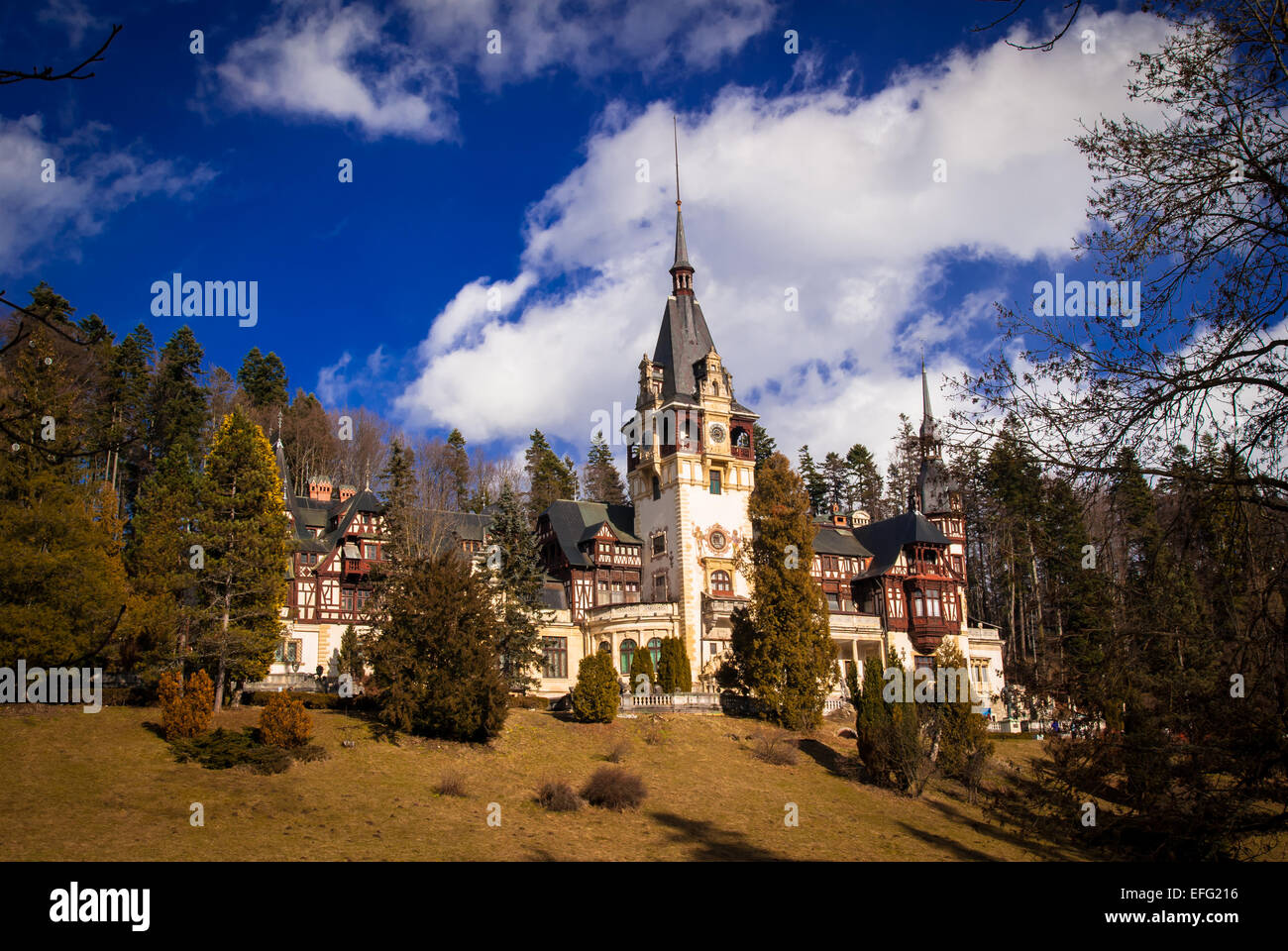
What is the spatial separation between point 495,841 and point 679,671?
22.0 m

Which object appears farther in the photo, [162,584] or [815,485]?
[815,485]

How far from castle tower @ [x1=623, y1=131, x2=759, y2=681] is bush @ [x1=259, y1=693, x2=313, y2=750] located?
2406 centimetres

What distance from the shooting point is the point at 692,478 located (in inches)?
2074

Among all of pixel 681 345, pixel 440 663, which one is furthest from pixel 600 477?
pixel 440 663

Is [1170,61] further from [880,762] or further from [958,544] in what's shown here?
[958,544]

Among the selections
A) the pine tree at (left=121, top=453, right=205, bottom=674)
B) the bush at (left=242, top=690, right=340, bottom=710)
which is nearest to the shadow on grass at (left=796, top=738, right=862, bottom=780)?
the bush at (left=242, top=690, right=340, bottom=710)

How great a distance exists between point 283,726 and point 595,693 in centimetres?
1242

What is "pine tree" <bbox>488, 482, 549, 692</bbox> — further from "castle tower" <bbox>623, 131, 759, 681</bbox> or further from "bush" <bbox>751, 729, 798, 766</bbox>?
"bush" <bbox>751, 729, 798, 766</bbox>

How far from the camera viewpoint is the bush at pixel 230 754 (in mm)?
25797

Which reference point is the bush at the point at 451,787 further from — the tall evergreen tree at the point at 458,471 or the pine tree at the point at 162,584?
the tall evergreen tree at the point at 458,471

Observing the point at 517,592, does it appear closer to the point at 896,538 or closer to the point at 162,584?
the point at 162,584

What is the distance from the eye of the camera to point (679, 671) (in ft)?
143
